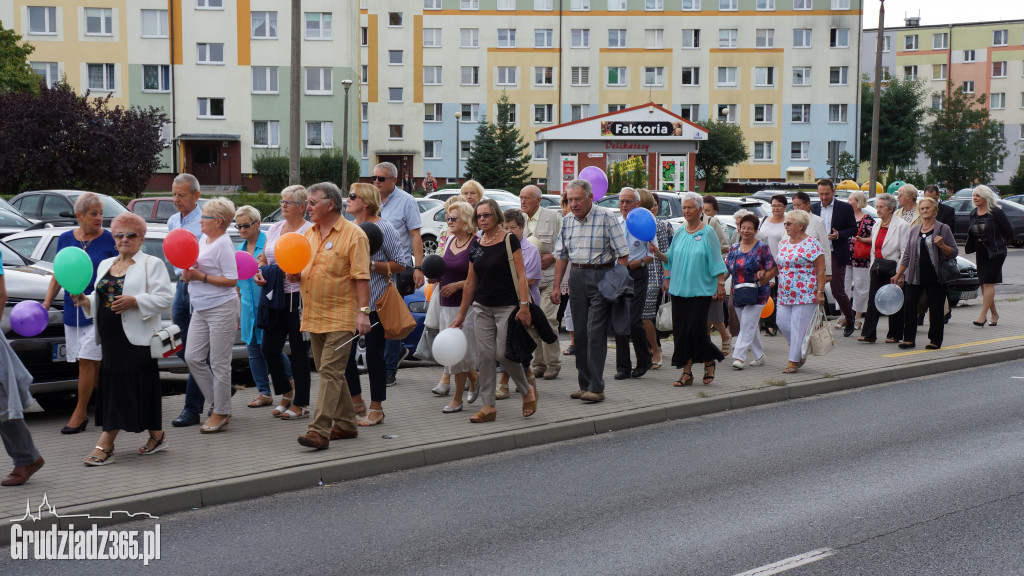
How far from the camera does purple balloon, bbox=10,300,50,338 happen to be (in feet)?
25.0

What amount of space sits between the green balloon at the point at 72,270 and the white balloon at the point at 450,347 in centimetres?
272

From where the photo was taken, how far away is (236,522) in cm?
612

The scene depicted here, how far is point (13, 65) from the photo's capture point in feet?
171

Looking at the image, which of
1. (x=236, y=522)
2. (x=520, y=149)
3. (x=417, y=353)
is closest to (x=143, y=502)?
(x=236, y=522)

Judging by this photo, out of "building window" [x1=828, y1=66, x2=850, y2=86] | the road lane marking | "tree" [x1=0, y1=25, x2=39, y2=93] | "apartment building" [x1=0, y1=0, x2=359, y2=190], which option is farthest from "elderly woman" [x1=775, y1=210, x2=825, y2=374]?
"building window" [x1=828, y1=66, x2=850, y2=86]

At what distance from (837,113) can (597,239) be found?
2759 inches

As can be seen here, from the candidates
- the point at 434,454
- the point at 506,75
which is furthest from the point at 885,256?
the point at 506,75

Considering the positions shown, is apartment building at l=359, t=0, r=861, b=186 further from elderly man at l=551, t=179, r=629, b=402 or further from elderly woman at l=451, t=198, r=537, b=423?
elderly woman at l=451, t=198, r=537, b=423

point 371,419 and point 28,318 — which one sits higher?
point 28,318

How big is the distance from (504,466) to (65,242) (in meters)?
4.04

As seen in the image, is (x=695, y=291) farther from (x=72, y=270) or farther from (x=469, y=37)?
(x=469, y=37)

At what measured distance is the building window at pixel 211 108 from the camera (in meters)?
61.6

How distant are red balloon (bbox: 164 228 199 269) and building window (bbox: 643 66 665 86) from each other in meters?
69.0

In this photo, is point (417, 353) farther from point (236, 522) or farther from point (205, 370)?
point (236, 522)
